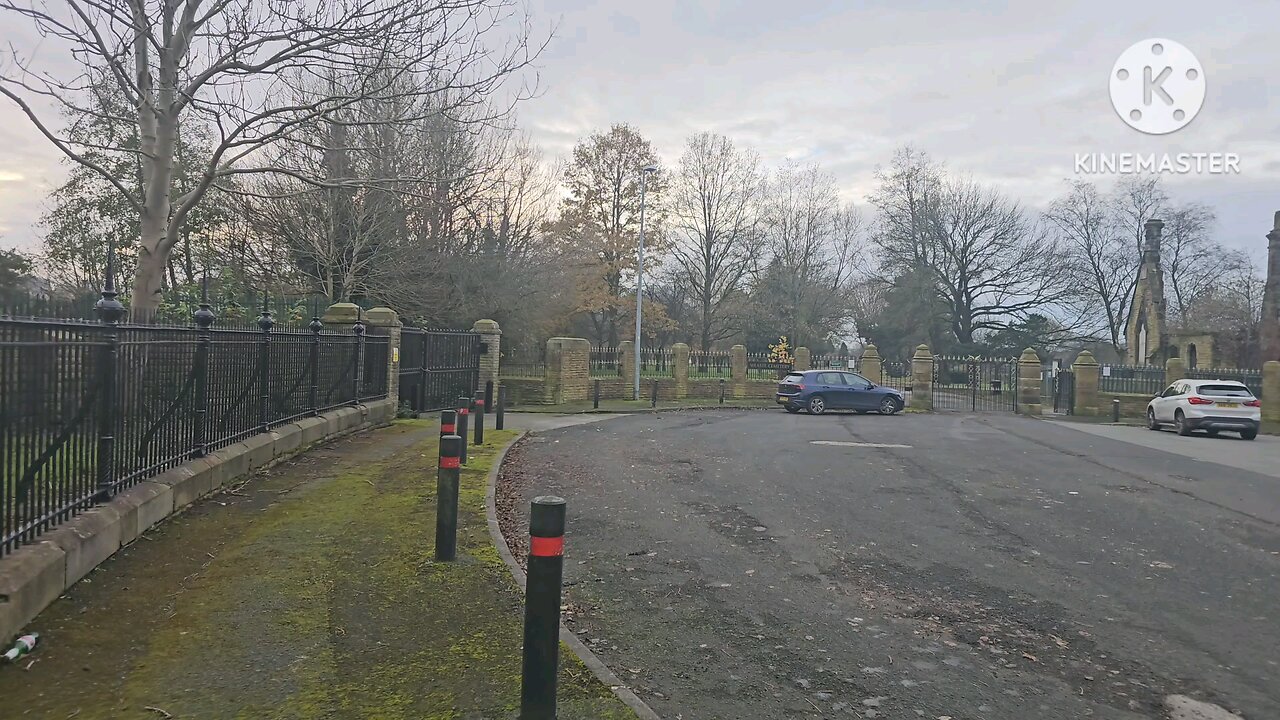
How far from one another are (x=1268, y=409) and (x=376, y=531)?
31.1 m

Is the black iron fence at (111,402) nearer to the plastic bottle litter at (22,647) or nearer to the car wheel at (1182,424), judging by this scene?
the plastic bottle litter at (22,647)

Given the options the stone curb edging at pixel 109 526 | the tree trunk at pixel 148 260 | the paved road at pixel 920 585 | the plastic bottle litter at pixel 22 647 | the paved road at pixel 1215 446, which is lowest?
the paved road at pixel 1215 446

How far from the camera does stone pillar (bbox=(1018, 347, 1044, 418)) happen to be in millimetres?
29172

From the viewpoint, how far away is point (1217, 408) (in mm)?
21078

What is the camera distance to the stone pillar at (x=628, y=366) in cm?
3130

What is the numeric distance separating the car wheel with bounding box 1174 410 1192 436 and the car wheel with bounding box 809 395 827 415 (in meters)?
9.48

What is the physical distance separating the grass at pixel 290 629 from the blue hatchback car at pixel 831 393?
66.1 ft

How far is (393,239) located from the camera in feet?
85.4

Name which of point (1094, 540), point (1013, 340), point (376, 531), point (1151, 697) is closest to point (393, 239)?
point (376, 531)

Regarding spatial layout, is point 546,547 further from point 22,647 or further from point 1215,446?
point 1215,446

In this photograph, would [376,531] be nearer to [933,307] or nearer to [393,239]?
[393,239]

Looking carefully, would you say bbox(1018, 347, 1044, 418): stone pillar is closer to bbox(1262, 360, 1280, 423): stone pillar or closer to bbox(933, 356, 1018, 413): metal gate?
bbox(933, 356, 1018, 413): metal gate

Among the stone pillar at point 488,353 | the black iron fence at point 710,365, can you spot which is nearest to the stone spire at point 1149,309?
the black iron fence at point 710,365

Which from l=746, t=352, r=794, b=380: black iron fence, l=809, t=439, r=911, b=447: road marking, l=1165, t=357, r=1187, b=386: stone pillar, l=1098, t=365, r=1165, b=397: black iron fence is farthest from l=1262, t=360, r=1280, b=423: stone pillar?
l=809, t=439, r=911, b=447: road marking
